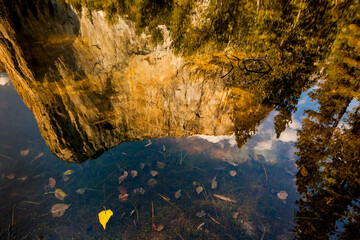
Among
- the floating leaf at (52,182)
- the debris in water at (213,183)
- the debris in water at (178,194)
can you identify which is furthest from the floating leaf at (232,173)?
the floating leaf at (52,182)

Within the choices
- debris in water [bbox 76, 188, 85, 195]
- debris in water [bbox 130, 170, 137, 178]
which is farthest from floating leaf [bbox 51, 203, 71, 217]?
debris in water [bbox 130, 170, 137, 178]

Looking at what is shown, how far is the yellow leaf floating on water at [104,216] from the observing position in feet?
7.21

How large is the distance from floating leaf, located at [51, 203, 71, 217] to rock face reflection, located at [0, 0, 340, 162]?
780 mm

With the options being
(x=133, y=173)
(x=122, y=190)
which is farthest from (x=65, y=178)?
(x=133, y=173)

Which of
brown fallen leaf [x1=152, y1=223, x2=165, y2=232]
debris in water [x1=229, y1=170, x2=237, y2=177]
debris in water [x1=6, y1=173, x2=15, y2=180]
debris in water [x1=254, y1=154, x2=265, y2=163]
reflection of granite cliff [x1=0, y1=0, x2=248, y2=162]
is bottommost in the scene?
brown fallen leaf [x1=152, y1=223, x2=165, y2=232]

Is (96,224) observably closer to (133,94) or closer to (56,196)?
(56,196)

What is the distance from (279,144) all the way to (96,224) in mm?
3851

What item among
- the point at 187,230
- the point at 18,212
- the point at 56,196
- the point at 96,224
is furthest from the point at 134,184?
the point at 18,212

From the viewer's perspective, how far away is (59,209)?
227cm

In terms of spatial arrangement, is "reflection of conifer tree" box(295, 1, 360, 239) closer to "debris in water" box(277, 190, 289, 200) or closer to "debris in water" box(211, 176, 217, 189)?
"debris in water" box(277, 190, 289, 200)

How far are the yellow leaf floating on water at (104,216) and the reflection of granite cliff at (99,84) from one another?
3.23ft

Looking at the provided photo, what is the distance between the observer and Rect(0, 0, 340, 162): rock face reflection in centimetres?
176

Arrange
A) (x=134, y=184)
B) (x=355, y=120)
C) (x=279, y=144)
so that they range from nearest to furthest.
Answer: (x=355, y=120)
(x=134, y=184)
(x=279, y=144)

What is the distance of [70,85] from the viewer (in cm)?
214
